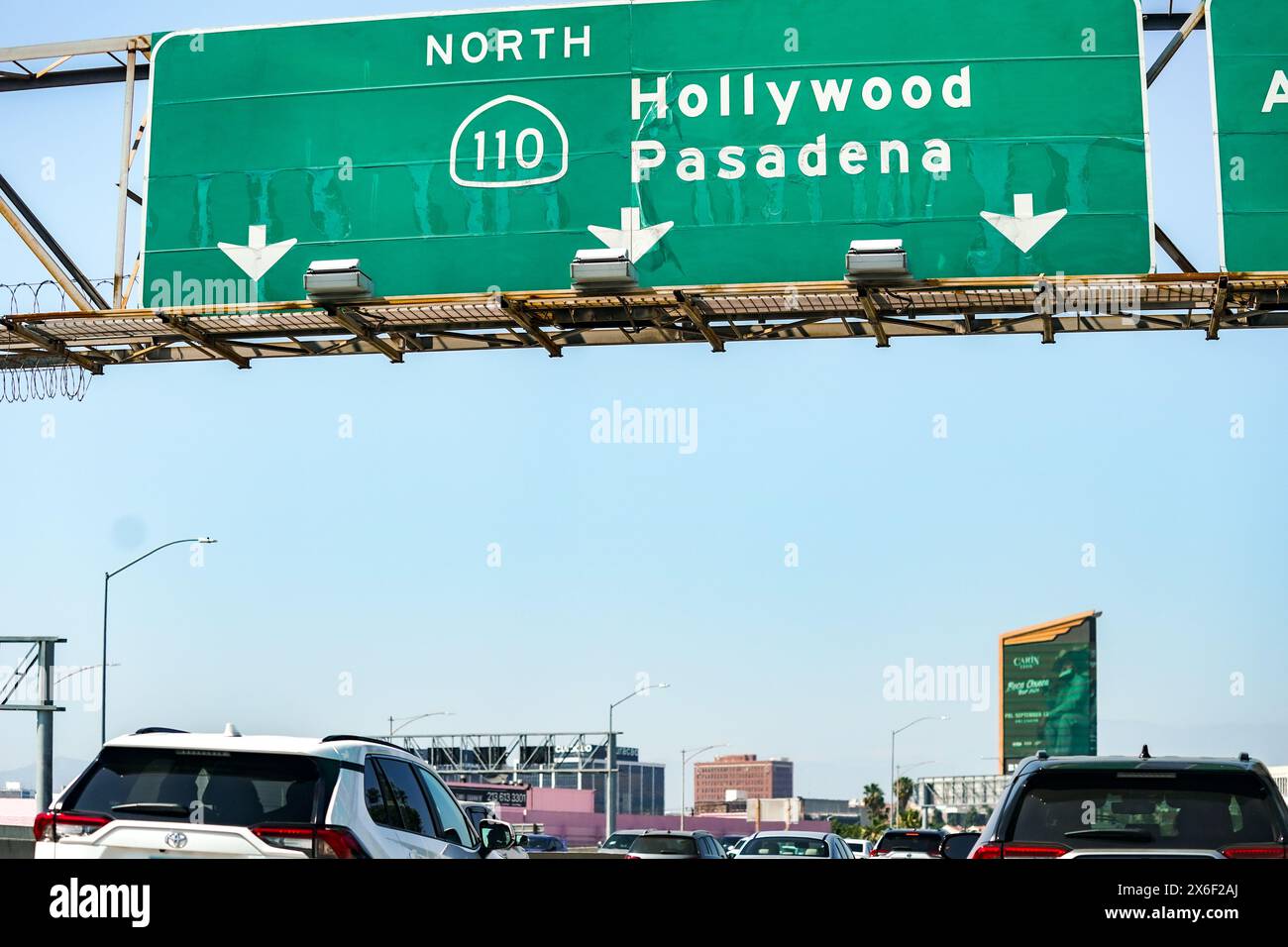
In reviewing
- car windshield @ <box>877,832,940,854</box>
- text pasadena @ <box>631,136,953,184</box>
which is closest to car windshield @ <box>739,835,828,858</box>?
car windshield @ <box>877,832,940,854</box>

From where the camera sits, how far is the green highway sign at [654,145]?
651 inches

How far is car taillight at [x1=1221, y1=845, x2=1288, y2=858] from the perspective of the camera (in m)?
8.68

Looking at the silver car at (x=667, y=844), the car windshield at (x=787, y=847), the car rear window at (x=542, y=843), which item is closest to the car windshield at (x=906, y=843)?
the car windshield at (x=787, y=847)

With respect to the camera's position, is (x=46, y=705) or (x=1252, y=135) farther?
(x=46, y=705)

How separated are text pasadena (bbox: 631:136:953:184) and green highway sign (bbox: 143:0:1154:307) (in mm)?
22

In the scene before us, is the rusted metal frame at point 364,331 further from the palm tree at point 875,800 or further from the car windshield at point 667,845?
the palm tree at point 875,800

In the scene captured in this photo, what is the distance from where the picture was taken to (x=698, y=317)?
667 inches

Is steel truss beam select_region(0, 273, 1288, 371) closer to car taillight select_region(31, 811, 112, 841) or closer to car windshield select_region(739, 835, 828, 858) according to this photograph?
car taillight select_region(31, 811, 112, 841)

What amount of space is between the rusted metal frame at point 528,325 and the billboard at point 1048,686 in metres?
100

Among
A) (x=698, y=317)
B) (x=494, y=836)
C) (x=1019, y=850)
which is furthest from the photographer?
(x=698, y=317)

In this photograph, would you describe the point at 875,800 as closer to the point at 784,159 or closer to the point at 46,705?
the point at 46,705

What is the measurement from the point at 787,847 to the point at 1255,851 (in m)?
18.0

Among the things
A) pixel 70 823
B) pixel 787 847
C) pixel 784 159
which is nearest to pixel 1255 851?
pixel 70 823
